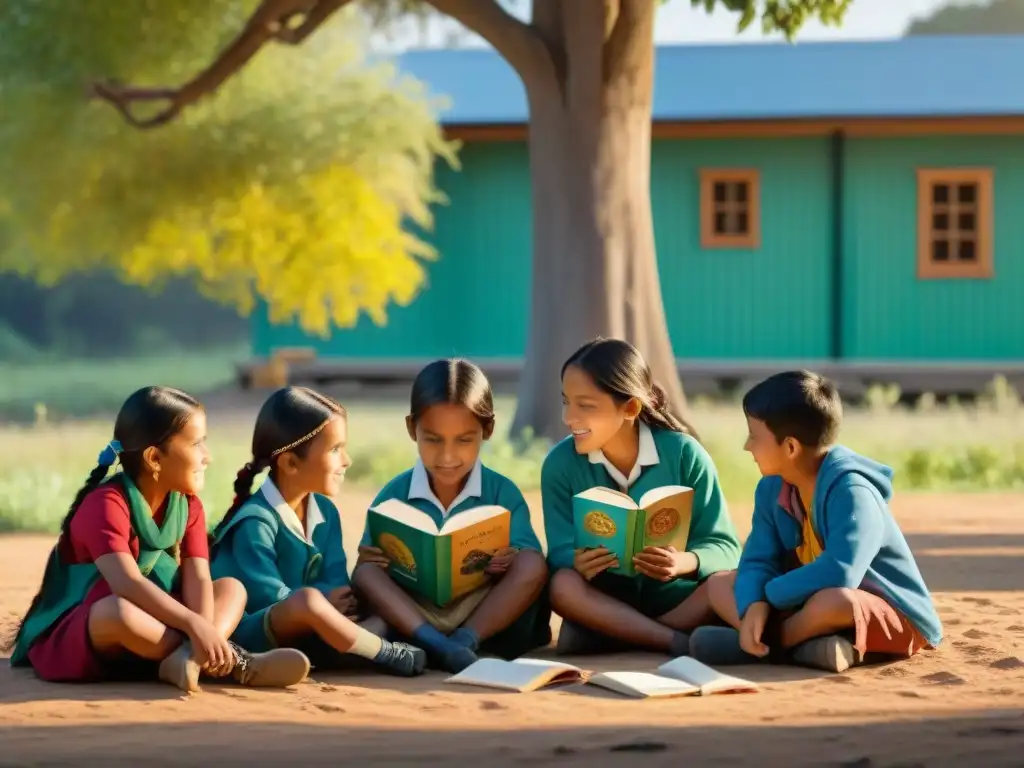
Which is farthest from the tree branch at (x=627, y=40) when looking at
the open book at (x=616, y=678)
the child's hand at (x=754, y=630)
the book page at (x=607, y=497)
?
the open book at (x=616, y=678)

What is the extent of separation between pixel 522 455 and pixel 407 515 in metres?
6.69

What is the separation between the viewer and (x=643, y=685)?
15.9 ft

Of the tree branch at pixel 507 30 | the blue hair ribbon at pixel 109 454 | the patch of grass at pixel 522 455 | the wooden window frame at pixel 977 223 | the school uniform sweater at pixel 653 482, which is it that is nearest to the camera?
the blue hair ribbon at pixel 109 454

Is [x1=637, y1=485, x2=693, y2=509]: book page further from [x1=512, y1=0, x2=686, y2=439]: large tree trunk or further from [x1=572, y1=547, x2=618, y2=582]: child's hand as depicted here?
[x1=512, y1=0, x2=686, y2=439]: large tree trunk

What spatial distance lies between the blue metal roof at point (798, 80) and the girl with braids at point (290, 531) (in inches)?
567

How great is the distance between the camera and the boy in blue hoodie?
5195 mm

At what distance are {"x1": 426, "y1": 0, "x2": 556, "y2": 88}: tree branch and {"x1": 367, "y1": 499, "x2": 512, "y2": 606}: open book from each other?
751 centimetres

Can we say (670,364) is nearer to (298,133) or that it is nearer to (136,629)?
(298,133)

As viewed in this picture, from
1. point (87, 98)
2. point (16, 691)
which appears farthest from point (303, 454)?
point (87, 98)

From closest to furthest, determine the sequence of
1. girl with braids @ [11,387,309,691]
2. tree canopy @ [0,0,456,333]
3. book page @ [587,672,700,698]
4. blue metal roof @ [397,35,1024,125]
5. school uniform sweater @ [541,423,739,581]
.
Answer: book page @ [587,672,700,698], girl with braids @ [11,387,309,691], school uniform sweater @ [541,423,739,581], tree canopy @ [0,0,456,333], blue metal roof @ [397,35,1024,125]

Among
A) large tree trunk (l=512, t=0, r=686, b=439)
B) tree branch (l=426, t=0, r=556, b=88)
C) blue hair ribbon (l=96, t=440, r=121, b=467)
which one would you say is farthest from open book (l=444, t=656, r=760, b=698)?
tree branch (l=426, t=0, r=556, b=88)

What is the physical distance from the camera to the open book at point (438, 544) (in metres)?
5.29

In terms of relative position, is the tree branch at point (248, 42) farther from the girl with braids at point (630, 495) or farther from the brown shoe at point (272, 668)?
the brown shoe at point (272, 668)

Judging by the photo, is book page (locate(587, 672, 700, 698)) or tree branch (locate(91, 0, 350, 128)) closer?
book page (locate(587, 672, 700, 698))
